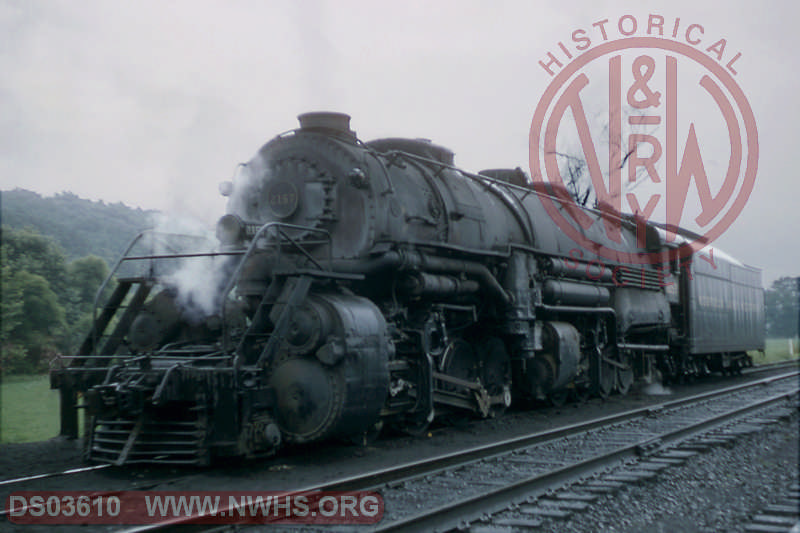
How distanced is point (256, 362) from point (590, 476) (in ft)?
10.4

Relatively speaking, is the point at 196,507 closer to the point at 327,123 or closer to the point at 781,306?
the point at 327,123

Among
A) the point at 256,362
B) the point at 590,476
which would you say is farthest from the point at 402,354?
the point at 590,476

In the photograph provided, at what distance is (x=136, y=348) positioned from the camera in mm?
7547

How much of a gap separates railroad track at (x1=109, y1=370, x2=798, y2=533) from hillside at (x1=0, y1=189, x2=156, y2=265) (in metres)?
4.40

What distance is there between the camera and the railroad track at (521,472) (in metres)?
4.84

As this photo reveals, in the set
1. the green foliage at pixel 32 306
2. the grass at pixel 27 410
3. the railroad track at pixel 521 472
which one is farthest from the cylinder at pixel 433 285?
the grass at pixel 27 410

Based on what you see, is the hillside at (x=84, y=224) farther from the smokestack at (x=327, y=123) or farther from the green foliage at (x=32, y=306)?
the smokestack at (x=327, y=123)

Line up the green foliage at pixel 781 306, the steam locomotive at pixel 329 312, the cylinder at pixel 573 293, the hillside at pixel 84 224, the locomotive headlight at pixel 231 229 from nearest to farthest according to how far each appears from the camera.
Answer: the steam locomotive at pixel 329 312 < the locomotive headlight at pixel 231 229 < the cylinder at pixel 573 293 < the hillside at pixel 84 224 < the green foliage at pixel 781 306

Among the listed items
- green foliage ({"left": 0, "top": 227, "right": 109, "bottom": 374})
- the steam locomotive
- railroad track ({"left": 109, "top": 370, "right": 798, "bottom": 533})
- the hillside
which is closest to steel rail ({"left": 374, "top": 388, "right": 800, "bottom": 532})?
railroad track ({"left": 109, "top": 370, "right": 798, "bottom": 533})

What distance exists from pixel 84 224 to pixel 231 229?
12816 mm

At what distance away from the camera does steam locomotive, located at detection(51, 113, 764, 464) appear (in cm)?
614

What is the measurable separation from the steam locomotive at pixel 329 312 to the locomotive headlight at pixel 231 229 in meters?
0.02

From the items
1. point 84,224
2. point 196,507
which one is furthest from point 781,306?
point 196,507

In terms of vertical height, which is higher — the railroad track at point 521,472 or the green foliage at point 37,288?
the green foliage at point 37,288
